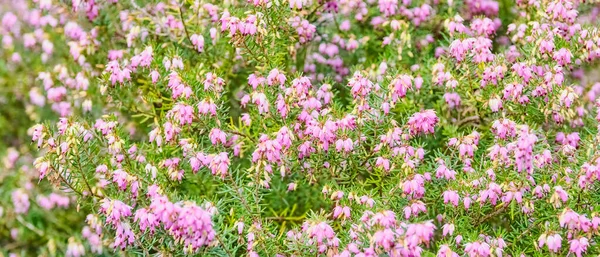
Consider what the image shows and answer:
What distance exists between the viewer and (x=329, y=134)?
3.54 meters

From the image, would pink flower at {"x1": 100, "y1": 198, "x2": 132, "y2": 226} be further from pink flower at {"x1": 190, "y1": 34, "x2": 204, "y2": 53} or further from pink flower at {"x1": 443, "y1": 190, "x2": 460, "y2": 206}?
pink flower at {"x1": 443, "y1": 190, "x2": 460, "y2": 206}

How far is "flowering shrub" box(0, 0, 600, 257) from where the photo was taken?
11.3ft

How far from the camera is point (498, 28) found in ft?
18.2

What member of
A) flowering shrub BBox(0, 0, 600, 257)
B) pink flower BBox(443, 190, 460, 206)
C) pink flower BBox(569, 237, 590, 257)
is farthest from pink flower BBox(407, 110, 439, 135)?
pink flower BBox(569, 237, 590, 257)

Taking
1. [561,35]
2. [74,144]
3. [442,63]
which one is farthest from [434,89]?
[74,144]

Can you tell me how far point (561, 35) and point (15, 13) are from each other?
4.62m

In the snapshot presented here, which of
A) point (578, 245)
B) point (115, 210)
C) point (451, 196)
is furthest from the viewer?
point (451, 196)

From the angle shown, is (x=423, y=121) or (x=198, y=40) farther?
(x=198, y=40)

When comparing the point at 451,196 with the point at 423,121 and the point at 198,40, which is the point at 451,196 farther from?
the point at 198,40

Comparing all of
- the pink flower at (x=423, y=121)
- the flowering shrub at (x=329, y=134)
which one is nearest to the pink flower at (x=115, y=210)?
the flowering shrub at (x=329, y=134)

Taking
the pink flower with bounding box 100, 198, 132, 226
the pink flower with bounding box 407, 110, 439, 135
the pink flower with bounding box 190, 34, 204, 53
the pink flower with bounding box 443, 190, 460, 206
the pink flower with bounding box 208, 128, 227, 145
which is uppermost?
the pink flower with bounding box 190, 34, 204, 53

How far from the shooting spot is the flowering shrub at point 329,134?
11.3 feet

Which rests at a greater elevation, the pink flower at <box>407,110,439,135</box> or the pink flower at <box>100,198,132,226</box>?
the pink flower at <box>407,110,439,135</box>

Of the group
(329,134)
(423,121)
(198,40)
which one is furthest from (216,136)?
(423,121)
